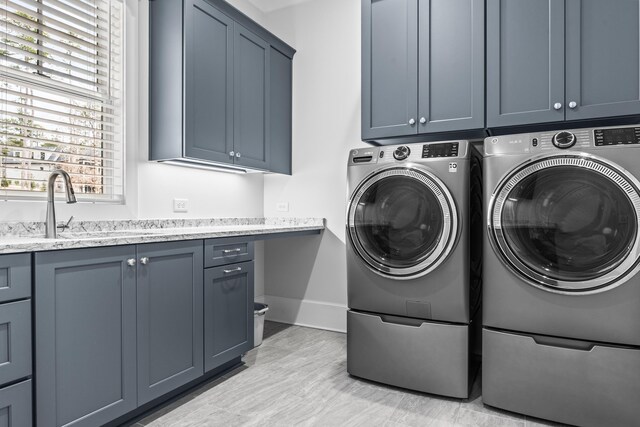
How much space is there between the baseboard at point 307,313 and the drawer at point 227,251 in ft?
3.88

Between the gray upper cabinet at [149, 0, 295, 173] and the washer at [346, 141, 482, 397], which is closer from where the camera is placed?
the washer at [346, 141, 482, 397]

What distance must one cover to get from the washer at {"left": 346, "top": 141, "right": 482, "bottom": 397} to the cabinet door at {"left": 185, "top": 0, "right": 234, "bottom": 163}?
3.26ft

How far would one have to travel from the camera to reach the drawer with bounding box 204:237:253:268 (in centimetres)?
221

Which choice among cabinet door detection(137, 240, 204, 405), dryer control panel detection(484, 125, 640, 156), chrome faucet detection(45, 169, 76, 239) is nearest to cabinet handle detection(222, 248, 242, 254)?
cabinet door detection(137, 240, 204, 405)

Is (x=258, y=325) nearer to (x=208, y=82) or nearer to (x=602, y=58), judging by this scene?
(x=208, y=82)

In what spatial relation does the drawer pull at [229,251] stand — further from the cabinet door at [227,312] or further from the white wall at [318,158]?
the white wall at [318,158]

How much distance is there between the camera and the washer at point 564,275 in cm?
175

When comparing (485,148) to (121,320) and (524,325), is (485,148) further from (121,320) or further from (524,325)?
(121,320)

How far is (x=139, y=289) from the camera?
183cm

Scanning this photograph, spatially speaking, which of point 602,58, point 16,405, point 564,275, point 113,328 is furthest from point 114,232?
point 602,58

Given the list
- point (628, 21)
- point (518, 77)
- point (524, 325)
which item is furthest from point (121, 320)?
point (628, 21)

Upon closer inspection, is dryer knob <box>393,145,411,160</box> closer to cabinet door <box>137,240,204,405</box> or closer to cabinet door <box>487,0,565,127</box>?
cabinet door <box>487,0,565,127</box>

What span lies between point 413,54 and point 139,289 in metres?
2.12

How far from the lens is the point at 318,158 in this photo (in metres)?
3.52
